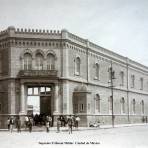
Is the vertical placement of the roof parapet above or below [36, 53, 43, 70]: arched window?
above

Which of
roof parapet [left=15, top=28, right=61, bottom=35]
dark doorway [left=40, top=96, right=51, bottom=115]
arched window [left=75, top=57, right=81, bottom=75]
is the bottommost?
dark doorway [left=40, top=96, right=51, bottom=115]

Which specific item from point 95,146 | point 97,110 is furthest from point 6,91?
point 95,146

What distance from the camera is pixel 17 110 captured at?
128 feet

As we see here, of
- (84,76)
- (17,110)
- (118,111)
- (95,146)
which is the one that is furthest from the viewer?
(118,111)

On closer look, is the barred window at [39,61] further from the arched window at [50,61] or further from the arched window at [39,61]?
the arched window at [50,61]

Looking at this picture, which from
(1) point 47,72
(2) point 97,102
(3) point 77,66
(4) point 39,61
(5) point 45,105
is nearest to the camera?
(1) point 47,72

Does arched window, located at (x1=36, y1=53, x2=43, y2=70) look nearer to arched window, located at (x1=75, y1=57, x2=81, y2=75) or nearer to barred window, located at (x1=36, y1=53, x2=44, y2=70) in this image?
barred window, located at (x1=36, y1=53, x2=44, y2=70)

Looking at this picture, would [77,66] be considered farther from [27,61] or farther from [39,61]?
[27,61]

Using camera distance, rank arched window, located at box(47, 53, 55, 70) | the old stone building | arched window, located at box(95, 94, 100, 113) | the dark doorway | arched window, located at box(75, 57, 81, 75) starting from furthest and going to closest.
Answer: arched window, located at box(95, 94, 100, 113) → the dark doorway → arched window, located at box(75, 57, 81, 75) → arched window, located at box(47, 53, 55, 70) → the old stone building

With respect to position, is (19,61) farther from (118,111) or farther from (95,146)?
(95,146)

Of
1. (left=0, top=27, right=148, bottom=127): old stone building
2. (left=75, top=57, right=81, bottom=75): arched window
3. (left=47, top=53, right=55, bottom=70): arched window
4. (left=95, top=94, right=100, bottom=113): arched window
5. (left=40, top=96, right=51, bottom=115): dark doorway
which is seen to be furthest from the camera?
(left=95, top=94, right=100, bottom=113): arched window

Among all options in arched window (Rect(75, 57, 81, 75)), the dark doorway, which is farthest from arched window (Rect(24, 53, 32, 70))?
the dark doorway

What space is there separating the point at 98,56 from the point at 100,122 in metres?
7.99


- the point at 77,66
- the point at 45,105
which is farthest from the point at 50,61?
the point at 45,105
